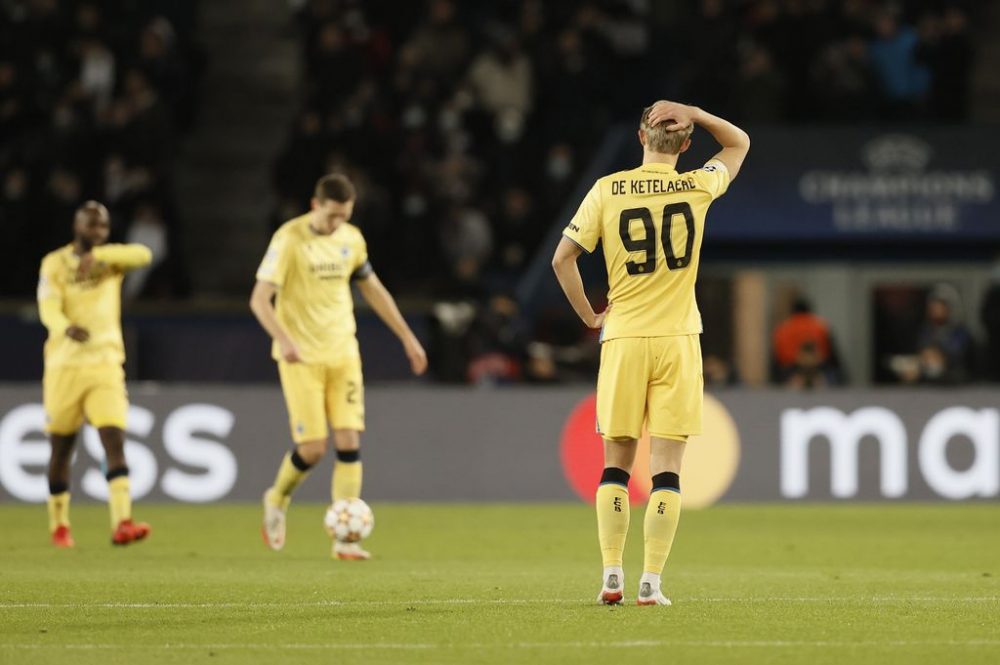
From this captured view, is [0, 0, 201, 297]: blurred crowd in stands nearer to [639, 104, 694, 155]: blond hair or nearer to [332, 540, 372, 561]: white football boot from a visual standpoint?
[332, 540, 372, 561]: white football boot

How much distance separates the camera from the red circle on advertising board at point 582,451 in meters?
17.5

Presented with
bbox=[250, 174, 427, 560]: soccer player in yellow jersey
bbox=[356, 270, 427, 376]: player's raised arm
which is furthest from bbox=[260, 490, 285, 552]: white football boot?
bbox=[356, 270, 427, 376]: player's raised arm

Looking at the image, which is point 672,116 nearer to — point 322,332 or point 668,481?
point 668,481

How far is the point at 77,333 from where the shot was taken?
12.7 meters

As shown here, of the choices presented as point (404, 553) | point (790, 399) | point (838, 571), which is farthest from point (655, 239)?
point (790, 399)

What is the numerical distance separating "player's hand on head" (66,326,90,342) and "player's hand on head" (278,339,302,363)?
6.02 feet

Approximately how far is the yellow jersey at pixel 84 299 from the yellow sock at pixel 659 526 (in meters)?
5.03

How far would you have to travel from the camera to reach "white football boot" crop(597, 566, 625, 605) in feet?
29.3

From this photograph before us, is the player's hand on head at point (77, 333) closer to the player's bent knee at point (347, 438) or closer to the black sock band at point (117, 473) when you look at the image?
the black sock band at point (117, 473)

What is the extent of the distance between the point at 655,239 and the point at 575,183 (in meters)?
12.4

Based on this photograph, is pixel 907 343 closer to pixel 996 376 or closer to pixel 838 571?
pixel 996 376

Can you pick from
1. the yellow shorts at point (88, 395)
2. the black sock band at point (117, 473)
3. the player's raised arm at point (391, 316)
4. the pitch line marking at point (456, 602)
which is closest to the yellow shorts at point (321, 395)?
the player's raised arm at point (391, 316)

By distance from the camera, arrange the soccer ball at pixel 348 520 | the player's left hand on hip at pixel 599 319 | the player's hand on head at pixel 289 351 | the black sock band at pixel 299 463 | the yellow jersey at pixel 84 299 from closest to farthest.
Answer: the player's left hand on hip at pixel 599 319
the player's hand on head at pixel 289 351
the soccer ball at pixel 348 520
the black sock band at pixel 299 463
the yellow jersey at pixel 84 299

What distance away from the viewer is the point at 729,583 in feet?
34.3
